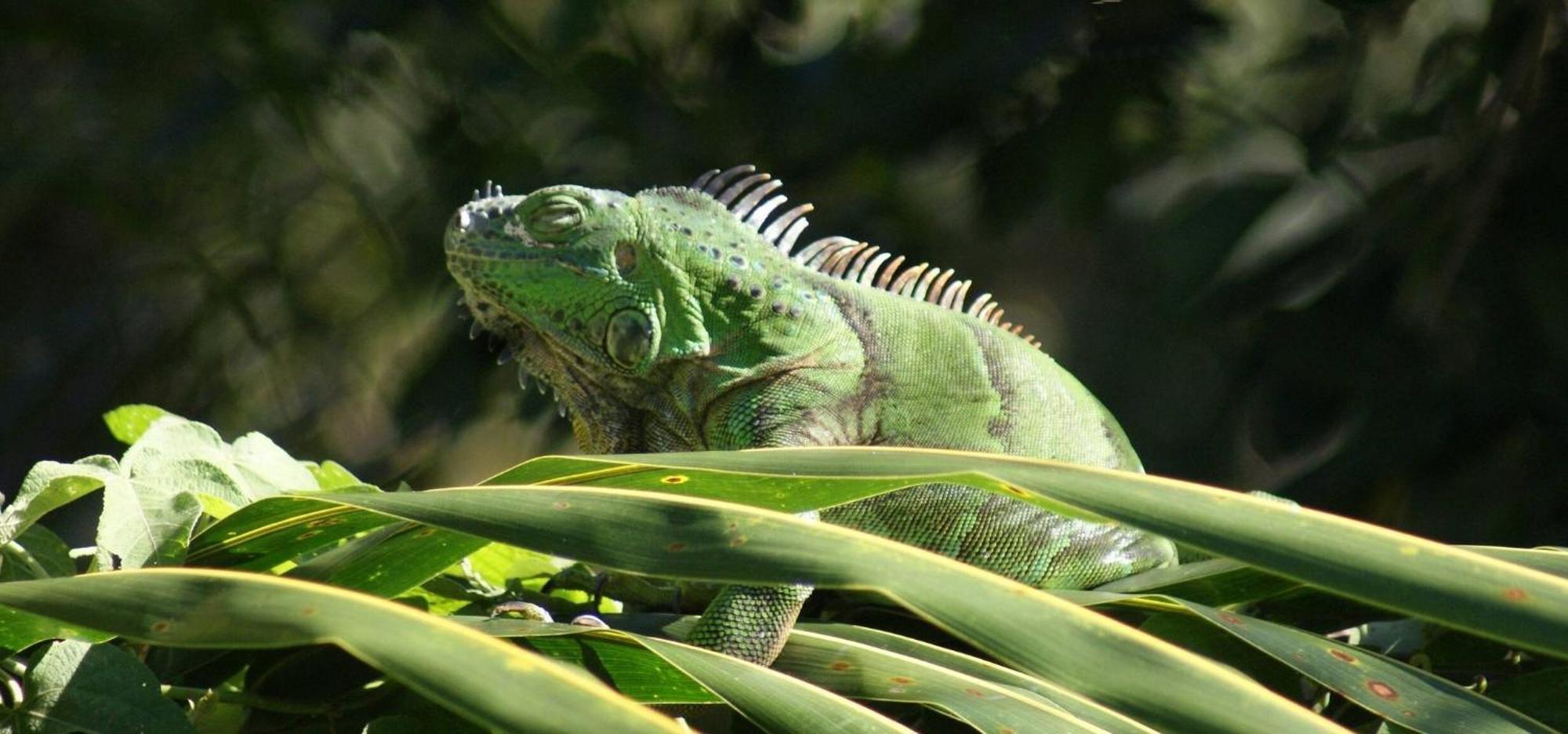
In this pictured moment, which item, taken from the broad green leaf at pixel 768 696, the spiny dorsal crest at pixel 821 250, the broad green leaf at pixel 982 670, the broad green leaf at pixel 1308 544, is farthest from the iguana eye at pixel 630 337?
the broad green leaf at pixel 1308 544

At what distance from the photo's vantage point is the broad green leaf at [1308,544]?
3.57ft

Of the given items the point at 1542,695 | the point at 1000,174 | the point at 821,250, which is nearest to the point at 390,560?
the point at 1542,695

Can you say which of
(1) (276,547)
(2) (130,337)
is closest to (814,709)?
(1) (276,547)

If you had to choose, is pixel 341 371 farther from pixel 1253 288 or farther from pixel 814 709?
pixel 814 709

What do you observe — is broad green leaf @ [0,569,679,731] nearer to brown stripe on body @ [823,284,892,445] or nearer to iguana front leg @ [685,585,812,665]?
iguana front leg @ [685,585,812,665]

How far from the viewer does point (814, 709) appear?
1.20m

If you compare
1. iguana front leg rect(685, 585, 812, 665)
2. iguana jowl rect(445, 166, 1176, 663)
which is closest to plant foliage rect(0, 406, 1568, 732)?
iguana front leg rect(685, 585, 812, 665)

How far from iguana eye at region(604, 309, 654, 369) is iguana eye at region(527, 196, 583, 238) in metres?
0.18

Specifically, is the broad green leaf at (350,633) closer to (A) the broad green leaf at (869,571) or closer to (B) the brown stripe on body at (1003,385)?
(A) the broad green leaf at (869,571)

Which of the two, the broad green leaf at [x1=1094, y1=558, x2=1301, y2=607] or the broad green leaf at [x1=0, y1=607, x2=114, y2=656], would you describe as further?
the broad green leaf at [x1=1094, y1=558, x2=1301, y2=607]

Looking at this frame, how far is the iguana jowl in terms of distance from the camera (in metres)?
2.55

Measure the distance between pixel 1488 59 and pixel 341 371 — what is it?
13.5ft

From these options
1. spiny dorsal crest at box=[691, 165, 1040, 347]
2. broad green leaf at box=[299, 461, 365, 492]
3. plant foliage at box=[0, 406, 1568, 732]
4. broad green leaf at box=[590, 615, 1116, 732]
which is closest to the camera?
plant foliage at box=[0, 406, 1568, 732]

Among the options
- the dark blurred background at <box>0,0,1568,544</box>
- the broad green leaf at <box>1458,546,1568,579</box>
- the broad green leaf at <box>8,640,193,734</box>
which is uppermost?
the dark blurred background at <box>0,0,1568,544</box>
